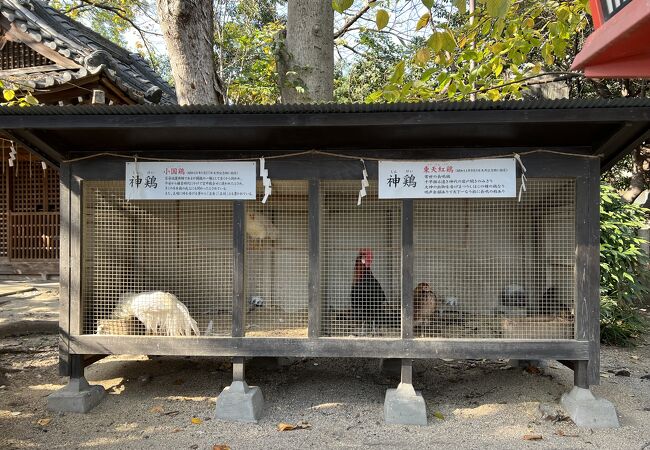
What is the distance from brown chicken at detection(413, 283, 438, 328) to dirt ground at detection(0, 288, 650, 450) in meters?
0.83

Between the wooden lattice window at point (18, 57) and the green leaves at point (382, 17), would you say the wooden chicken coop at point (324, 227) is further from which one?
the wooden lattice window at point (18, 57)

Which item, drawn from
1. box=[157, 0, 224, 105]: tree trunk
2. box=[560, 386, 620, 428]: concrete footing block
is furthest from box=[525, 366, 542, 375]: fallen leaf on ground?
box=[157, 0, 224, 105]: tree trunk

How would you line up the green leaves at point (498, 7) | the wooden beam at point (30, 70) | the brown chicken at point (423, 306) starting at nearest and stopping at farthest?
the green leaves at point (498, 7) < the brown chicken at point (423, 306) < the wooden beam at point (30, 70)

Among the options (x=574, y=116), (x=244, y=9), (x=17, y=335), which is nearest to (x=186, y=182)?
(x=574, y=116)

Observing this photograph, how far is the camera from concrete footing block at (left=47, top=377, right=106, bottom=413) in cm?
441

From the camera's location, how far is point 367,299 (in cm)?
491

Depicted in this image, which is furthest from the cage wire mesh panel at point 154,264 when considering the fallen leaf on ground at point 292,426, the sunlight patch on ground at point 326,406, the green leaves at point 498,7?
the green leaves at point 498,7

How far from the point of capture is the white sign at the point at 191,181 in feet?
14.3

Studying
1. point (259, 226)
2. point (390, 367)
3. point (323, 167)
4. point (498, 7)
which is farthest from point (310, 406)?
point (498, 7)

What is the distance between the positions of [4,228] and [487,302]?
10.1 meters

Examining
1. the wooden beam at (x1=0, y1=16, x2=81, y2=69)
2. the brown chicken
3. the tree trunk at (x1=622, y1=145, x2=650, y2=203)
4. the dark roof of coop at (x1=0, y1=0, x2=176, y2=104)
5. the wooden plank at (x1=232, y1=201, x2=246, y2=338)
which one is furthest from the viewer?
the tree trunk at (x1=622, y1=145, x2=650, y2=203)

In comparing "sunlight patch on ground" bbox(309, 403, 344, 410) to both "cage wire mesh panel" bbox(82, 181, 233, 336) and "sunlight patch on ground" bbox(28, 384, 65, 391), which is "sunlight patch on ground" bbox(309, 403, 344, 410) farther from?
"sunlight patch on ground" bbox(28, 384, 65, 391)

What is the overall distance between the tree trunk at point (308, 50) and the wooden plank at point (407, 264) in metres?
2.80

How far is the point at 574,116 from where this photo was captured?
368 cm
